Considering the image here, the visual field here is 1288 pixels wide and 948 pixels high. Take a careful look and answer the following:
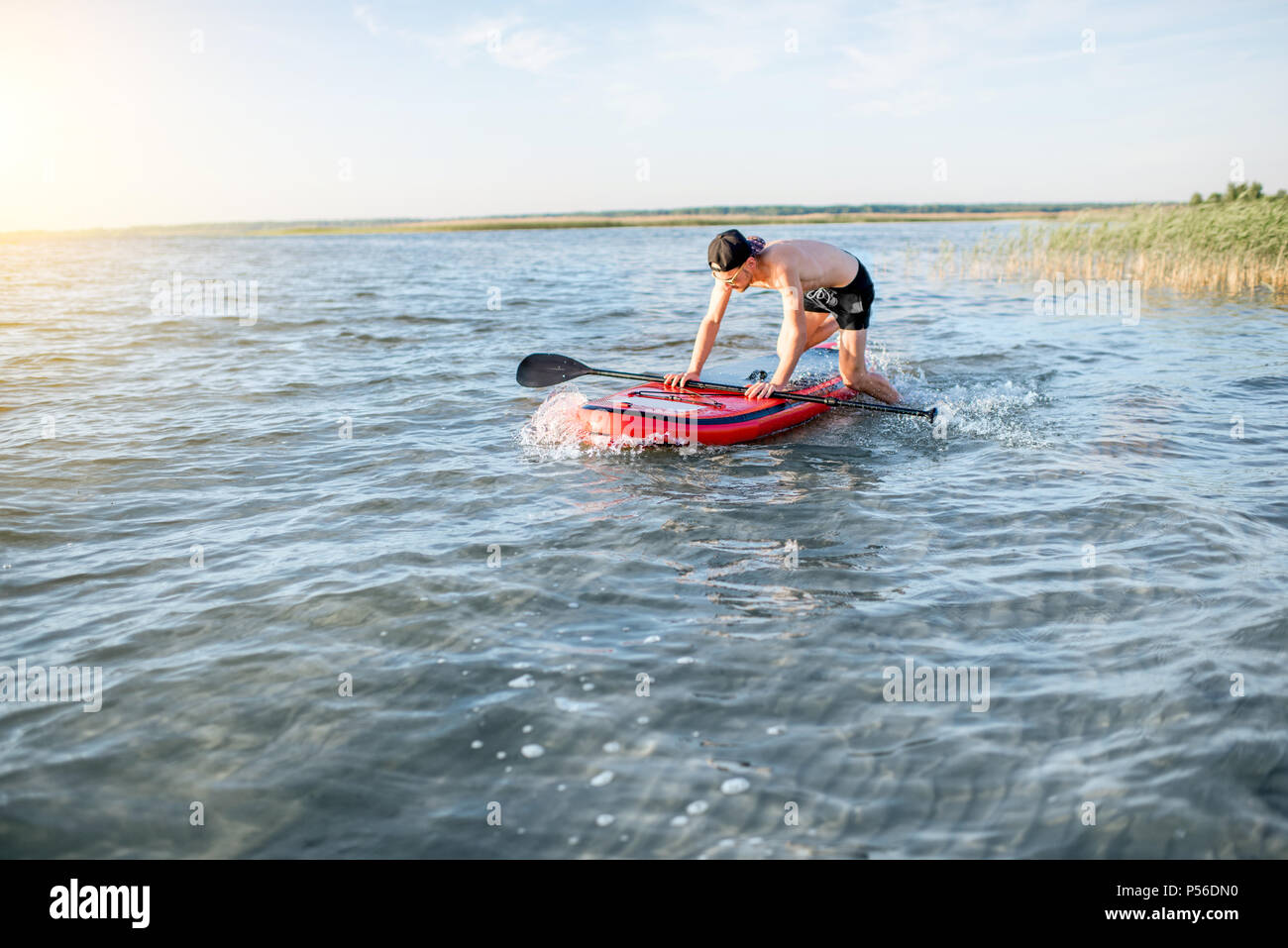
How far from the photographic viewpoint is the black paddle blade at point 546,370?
A: 8109 millimetres

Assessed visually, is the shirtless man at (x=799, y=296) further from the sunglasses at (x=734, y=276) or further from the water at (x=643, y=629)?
the water at (x=643, y=629)

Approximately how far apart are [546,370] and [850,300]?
298 centimetres

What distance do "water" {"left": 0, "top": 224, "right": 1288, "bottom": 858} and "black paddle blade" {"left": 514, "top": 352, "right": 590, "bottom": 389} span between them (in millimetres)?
264

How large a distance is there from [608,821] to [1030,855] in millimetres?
1400

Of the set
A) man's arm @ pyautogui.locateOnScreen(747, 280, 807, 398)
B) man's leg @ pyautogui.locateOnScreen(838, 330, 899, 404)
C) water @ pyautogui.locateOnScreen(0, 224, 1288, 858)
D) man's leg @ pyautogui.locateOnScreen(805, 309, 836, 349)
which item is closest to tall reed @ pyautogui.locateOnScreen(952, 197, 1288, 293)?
water @ pyautogui.locateOnScreen(0, 224, 1288, 858)

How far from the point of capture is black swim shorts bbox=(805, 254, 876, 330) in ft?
25.5

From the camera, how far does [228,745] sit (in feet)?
11.0

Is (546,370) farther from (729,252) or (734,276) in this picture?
(729,252)

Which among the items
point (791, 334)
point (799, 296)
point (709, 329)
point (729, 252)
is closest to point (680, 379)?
point (709, 329)

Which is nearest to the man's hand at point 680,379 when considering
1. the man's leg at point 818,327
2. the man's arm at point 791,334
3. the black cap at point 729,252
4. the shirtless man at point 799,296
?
the shirtless man at point 799,296

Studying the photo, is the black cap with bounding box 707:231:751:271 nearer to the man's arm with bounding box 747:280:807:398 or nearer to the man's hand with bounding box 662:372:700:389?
the man's arm with bounding box 747:280:807:398

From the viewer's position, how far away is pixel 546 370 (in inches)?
321
